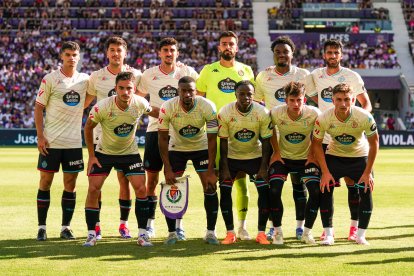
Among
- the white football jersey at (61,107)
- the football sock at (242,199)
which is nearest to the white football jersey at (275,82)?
the football sock at (242,199)

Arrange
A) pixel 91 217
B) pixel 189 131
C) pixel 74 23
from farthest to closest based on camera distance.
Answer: pixel 74 23 → pixel 189 131 → pixel 91 217

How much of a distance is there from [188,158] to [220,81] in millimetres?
1322

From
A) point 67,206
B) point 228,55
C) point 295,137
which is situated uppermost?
point 228,55

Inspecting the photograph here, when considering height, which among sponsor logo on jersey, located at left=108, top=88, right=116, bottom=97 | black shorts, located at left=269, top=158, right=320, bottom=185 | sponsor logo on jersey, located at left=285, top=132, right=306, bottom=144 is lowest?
black shorts, located at left=269, top=158, right=320, bottom=185

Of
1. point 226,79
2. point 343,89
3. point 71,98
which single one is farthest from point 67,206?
point 343,89

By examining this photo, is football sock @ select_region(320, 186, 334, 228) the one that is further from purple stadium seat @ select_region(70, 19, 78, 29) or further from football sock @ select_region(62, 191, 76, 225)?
purple stadium seat @ select_region(70, 19, 78, 29)

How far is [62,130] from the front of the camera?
1123 cm

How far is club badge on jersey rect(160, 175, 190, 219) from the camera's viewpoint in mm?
10672

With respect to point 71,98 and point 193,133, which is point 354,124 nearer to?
point 193,133

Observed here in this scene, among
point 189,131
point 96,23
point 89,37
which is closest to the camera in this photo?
point 189,131

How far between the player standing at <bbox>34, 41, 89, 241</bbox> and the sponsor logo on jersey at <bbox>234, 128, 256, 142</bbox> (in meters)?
2.24

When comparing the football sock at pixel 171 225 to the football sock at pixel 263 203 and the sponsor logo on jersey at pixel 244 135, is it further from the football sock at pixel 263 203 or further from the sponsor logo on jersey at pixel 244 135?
the sponsor logo on jersey at pixel 244 135

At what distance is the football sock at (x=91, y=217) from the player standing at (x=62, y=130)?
84 centimetres

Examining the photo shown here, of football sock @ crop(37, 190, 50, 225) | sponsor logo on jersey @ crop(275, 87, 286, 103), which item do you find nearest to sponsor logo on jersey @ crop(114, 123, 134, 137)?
football sock @ crop(37, 190, 50, 225)
